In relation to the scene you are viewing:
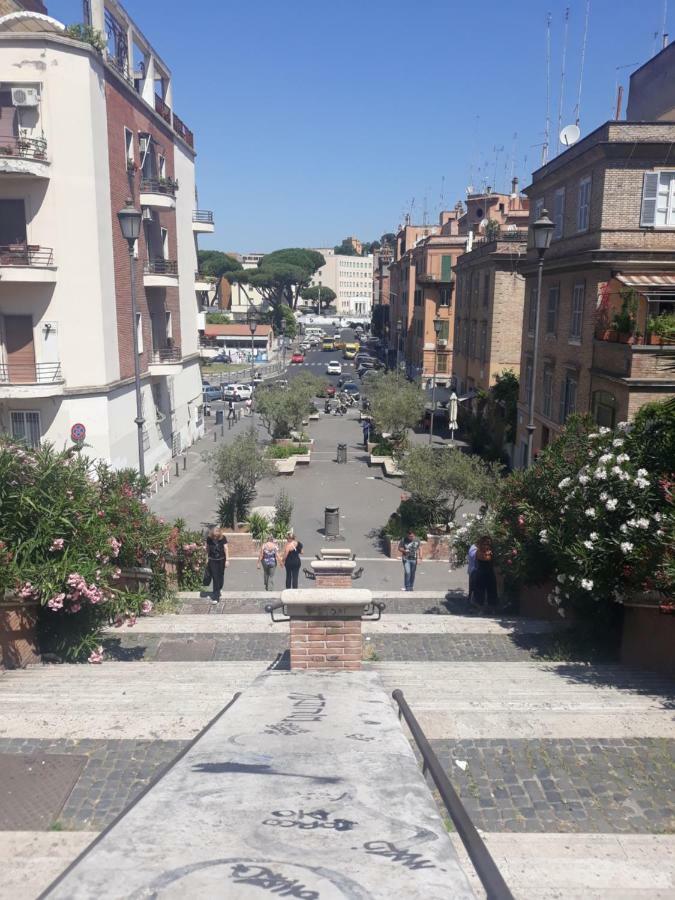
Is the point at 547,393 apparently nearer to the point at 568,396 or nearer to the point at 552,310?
the point at 568,396

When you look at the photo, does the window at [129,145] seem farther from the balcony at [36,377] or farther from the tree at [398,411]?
the tree at [398,411]

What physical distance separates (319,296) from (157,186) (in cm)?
14481

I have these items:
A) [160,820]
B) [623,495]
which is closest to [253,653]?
[623,495]

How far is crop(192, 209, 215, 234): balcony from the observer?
36.6 metres

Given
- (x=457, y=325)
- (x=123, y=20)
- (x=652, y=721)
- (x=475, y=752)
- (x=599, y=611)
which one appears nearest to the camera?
(x=475, y=752)

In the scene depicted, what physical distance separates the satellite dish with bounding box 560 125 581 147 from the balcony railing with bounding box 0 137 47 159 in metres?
16.9

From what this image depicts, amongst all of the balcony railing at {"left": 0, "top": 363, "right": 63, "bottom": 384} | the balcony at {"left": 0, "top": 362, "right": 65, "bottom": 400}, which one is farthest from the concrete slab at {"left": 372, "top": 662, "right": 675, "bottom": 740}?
the balcony railing at {"left": 0, "top": 363, "right": 63, "bottom": 384}

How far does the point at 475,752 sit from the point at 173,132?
3196 cm

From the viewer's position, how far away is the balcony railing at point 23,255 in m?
21.3

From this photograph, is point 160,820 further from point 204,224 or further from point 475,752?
point 204,224

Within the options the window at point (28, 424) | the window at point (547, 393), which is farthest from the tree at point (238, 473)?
the window at point (547, 393)

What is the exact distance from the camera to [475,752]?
241 inches

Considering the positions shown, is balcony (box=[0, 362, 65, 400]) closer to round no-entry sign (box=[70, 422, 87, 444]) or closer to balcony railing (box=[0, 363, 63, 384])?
balcony railing (box=[0, 363, 63, 384])

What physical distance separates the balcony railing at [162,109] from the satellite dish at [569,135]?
633 inches
